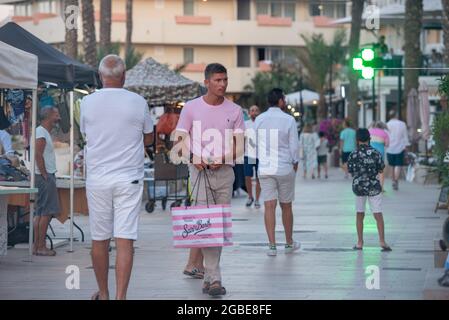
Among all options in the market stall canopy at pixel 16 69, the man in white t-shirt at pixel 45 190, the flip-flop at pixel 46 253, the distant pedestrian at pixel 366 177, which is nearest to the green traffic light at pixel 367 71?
the distant pedestrian at pixel 366 177

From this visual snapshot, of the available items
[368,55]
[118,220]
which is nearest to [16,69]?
[118,220]

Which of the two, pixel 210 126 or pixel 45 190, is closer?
pixel 210 126

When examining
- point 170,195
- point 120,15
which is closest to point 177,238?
point 170,195

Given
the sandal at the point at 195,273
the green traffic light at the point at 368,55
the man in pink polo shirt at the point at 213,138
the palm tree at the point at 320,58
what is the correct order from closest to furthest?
the man in pink polo shirt at the point at 213,138, the sandal at the point at 195,273, the green traffic light at the point at 368,55, the palm tree at the point at 320,58

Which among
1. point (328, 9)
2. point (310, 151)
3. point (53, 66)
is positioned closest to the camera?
point (53, 66)

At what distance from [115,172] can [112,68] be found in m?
0.92

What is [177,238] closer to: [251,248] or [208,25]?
[251,248]

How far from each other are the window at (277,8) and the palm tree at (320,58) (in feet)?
26.6

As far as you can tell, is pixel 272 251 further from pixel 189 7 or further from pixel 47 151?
pixel 189 7

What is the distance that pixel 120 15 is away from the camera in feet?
261

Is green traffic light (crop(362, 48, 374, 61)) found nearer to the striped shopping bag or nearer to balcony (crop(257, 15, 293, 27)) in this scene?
the striped shopping bag

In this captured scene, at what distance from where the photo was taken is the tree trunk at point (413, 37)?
35.8m

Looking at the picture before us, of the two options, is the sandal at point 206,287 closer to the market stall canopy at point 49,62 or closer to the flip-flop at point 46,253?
the flip-flop at point 46,253

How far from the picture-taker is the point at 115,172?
1021 cm
